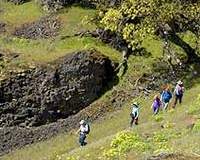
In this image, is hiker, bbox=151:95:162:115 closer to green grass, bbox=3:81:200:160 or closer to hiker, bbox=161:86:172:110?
hiker, bbox=161:86:172:110

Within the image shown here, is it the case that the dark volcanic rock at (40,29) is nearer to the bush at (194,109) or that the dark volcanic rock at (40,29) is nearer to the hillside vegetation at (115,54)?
the hillside vegetation at (115,54)

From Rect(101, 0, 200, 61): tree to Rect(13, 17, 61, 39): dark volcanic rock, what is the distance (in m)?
11.2

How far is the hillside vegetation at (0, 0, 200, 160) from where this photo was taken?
37.2 meters

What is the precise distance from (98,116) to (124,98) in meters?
2.94

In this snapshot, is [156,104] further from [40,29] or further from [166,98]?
[40,29]

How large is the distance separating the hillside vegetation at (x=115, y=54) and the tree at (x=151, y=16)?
0.23 ft

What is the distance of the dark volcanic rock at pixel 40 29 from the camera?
5972 centimetres

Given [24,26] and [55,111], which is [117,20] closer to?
[55,111]

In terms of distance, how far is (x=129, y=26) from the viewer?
48.1 m

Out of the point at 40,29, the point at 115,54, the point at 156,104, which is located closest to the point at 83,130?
the point at 156,104

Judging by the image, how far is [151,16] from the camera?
4816 cm

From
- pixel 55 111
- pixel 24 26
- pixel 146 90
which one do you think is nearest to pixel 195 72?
pixel 146 90

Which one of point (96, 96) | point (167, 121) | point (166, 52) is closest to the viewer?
point (167, 121)

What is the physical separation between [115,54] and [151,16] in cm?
875
